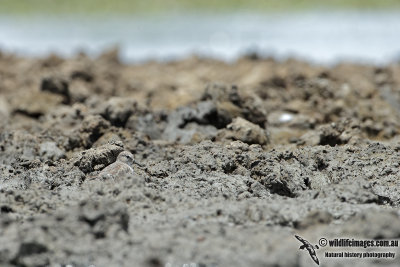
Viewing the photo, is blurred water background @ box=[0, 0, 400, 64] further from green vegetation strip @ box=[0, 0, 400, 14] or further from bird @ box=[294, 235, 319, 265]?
bird @ box=[294, 235, 319, 265]

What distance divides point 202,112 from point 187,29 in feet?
37.2

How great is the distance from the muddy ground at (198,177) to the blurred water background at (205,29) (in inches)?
284

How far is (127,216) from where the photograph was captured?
350cm

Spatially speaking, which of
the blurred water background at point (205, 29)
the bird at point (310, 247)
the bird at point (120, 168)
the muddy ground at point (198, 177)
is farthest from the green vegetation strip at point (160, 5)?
the bird at point (310, 247)

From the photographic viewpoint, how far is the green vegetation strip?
1745 cm

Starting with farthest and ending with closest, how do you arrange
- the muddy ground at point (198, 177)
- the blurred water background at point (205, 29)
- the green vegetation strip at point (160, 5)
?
the green vegetation strip at point (160, 5) → the blurred water background at point (205, 29) → the muddy ground at point (198, 177)

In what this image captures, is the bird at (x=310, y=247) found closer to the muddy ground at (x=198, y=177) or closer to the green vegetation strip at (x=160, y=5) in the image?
the muddy ground at (x=198, y=177)

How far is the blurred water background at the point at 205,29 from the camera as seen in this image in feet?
49.4

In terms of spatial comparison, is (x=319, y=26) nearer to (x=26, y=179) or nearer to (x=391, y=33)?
(x=391, y=33)

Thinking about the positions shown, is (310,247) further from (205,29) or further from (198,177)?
(205,29)

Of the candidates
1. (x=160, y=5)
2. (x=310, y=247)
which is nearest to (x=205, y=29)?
(x=160, y=5)

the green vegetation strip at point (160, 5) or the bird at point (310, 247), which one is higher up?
the bird at point (310, 247)

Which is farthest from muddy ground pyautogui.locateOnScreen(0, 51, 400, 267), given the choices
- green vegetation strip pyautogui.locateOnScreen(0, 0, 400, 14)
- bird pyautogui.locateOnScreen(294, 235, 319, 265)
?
green vegetation strip pyautogui.locateOnScreen(0, 0, 400, 14)

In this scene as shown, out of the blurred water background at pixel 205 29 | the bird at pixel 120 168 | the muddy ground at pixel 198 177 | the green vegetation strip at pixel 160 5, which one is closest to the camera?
the muddy ground at pixel 198 177
